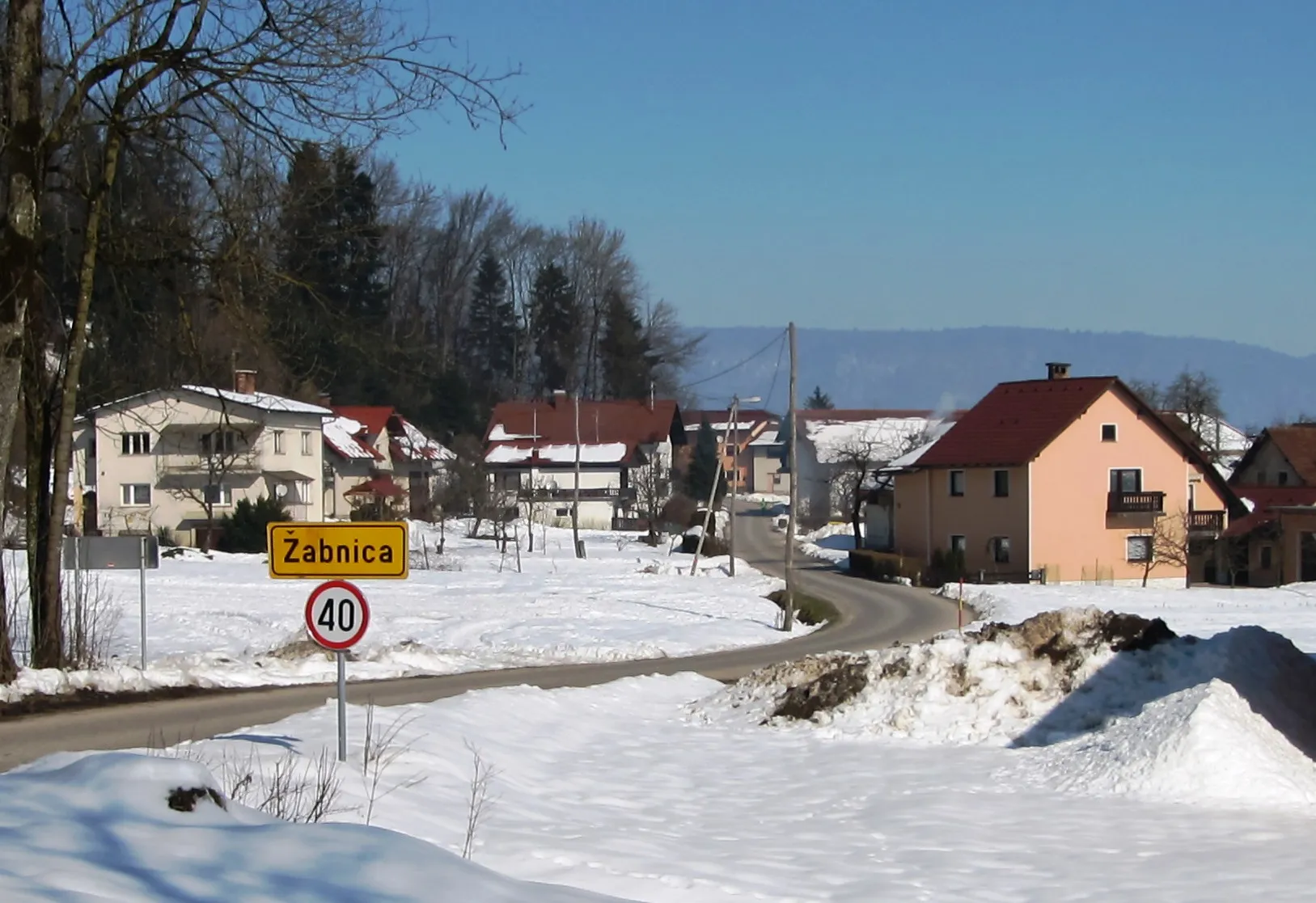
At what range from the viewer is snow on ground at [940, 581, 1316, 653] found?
1457 inches

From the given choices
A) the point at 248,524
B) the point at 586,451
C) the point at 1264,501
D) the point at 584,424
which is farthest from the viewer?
the point at 584,424

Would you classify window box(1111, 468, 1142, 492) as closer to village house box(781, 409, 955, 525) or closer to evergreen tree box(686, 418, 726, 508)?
evergreen tree box(686, 418, 726, 508)

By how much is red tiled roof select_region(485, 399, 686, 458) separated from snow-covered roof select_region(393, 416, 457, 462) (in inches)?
284

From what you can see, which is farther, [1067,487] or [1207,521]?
[1207,521]

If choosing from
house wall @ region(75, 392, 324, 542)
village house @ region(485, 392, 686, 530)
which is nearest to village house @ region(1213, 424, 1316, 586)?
village house @ region(485, 392, 686, 530)

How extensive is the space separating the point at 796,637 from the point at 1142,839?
23.5 meters

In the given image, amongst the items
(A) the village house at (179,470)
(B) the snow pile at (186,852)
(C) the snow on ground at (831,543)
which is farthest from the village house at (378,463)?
(B) the snow pile at (186,852)

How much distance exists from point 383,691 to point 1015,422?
150ft

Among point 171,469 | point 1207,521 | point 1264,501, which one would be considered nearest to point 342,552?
point 171,469

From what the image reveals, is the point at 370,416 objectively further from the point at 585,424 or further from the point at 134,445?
the point at 585,424

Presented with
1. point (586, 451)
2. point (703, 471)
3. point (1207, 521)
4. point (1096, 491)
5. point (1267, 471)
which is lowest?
point (1207, 521)

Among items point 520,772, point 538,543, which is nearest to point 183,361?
point 520,772

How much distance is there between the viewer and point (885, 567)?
6147 centimetres

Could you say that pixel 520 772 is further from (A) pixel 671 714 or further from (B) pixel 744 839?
(A) pixel 671 714
